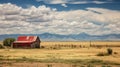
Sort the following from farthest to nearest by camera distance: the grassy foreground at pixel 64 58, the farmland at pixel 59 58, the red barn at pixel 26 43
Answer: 1. the red barn at pixel 26 43
2. the grassy foreground at pixel 64 58
3. the farmland at pixel 59 58

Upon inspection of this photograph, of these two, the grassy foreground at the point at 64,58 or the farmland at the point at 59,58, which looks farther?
the grassy foreground at the point at 64,58

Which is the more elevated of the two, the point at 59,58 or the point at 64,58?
the point at 59,58

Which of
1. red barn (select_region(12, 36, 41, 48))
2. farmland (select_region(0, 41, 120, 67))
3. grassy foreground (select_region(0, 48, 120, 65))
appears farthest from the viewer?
red barn (select_region(12, 36, 41, 48))

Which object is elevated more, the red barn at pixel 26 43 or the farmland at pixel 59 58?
the farmland at pixel 59 58

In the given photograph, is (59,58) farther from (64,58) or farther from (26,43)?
(26,43)

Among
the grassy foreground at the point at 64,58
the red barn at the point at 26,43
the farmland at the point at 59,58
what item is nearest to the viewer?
the farmland at the point at 59,58

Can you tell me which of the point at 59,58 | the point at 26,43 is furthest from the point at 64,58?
the point at 26,43

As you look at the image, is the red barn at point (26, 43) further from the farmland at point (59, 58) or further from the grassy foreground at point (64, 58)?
the grassy foreground at point (64, 58)

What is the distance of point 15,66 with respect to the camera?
39.2 m

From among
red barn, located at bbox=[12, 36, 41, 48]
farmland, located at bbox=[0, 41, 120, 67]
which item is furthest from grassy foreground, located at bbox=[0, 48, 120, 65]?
red barn, located at bbox=[12, 36, 41, 48]

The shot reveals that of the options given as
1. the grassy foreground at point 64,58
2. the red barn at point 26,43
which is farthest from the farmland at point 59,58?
the red barn at point 26,43

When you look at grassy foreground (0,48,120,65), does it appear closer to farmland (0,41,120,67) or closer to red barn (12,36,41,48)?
farmland (0,41,120,67)

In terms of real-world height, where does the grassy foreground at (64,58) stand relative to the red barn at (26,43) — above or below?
above

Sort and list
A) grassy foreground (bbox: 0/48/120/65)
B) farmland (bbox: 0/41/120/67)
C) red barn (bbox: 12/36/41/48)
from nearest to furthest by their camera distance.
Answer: farmland (bbox: 0/41/120/67) → grassy foreground (bbox: 0/48/120/65) → red barn (bbox: 12/36/41/48)
